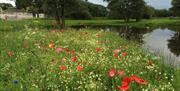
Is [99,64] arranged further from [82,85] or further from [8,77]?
[8,77]

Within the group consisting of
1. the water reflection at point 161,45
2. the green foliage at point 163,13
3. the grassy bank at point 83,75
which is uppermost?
the grassy bank at point 83,75

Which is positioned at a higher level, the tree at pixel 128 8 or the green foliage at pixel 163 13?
the tree at pixel 128 8

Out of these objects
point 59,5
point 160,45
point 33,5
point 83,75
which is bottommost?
point 160,45

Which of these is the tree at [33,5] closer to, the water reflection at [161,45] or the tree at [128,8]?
the water reflection at [161,45]

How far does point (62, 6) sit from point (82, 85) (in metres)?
47.8

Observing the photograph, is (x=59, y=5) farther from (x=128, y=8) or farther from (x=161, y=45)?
(x=128, y=8)

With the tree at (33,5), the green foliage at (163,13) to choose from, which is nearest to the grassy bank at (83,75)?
the tree at (33,5)

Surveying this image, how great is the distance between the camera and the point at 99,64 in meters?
9.42

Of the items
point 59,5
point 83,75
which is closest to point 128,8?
point 59,5

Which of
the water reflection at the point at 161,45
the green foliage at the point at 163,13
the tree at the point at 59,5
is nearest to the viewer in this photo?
the water reflection at the point at 161,45

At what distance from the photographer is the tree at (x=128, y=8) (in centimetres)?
9319

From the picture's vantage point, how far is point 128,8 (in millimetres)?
93000

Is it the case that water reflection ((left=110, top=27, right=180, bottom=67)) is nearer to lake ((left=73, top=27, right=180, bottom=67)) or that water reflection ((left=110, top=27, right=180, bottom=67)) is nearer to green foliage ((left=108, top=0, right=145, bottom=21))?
lake ((left=73, top=27, right=180, bottom=67))

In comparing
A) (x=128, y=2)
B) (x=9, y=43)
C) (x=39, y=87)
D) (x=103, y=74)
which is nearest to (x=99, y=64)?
(x=103, y=74)
